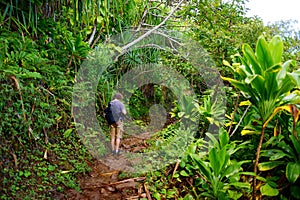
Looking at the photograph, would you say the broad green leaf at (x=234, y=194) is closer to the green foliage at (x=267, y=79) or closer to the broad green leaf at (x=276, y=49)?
the green foliage at (x=267, y=79)

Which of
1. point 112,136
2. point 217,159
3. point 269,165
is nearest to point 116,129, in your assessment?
point 112,136

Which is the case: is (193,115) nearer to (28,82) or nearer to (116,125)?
(116,125)

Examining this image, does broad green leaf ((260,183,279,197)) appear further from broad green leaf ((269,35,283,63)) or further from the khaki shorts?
the khaki shorts

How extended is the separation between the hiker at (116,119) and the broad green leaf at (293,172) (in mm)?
2057

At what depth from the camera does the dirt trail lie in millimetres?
2342

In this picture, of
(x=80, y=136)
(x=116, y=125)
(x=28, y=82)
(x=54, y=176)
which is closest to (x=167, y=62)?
(x=116, y=125)

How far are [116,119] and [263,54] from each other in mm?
2006

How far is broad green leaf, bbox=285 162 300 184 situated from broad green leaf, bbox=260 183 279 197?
0.17m

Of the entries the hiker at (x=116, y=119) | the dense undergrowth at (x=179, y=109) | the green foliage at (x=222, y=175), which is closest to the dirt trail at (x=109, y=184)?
Result: the dense undergrowth at (x=179, y=109)

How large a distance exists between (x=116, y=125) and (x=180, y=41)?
1.99 metres

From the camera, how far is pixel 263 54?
1919mm

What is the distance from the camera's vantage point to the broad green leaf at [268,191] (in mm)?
1849

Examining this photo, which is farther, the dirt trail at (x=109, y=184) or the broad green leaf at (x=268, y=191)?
the dirt trail at (x=109, y=184)

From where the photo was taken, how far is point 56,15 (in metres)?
3.64
